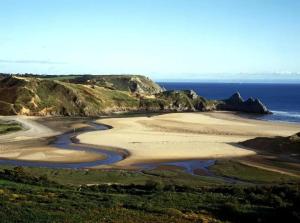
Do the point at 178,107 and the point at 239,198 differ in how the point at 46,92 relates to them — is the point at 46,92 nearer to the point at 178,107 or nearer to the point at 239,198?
the point at 178,107

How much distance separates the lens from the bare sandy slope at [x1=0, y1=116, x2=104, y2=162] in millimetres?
51594

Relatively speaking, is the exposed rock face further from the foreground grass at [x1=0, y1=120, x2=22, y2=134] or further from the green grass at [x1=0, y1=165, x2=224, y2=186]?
the green grass at [x1=0, y1=165, x2=224, y2=186]

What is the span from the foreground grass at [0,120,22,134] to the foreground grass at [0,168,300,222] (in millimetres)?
43803

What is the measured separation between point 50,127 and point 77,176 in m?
42.0

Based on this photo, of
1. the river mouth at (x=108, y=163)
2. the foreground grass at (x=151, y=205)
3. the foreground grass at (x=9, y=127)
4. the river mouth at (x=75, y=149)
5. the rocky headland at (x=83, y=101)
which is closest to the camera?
the foreground grass at (x=151, y=205)

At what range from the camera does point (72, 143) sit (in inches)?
2477

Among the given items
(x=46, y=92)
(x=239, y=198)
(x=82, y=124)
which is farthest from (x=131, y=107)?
(x=239, y=198)

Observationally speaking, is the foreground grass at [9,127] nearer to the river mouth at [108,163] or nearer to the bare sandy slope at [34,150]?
the bare sandy slope at [34,150]

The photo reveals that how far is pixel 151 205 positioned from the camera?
24.3 metres

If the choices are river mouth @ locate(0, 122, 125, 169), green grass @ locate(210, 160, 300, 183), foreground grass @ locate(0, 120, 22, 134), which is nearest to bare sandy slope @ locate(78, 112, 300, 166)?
river mouth @ locate(0, 122, 125, 169)

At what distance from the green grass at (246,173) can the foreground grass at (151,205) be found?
10.6m

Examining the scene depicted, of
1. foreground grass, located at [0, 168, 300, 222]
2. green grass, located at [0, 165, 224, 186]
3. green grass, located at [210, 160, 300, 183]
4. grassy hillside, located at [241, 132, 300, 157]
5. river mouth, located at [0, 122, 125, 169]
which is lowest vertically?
river mouth, located at [0, 122, 125, 169]

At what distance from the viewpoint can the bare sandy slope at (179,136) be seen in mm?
54594

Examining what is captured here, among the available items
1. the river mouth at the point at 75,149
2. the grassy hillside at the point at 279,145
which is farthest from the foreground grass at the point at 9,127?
the grassy hillside at the point at 279,145
